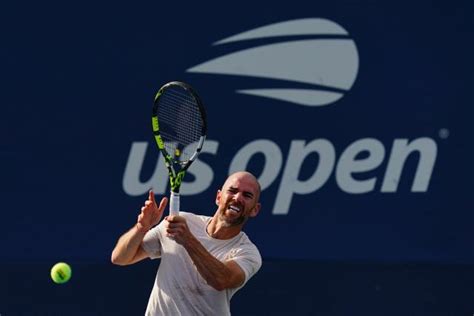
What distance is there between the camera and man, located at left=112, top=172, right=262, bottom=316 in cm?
635

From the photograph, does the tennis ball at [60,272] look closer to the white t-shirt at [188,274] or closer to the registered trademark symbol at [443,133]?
the white t-shirt at [188,274]

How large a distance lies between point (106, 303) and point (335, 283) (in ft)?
5.30

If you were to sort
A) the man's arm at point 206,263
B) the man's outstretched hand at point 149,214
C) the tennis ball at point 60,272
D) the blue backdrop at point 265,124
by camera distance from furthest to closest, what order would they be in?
the blue backdrop at point 265,124 → the tennis ball at point 60,272 → the man's outstretched hand at point 149,214 → the man's arm at point 206,263

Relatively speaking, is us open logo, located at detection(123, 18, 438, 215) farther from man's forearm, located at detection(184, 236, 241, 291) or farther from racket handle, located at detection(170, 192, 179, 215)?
racket handle, located at detection(170, 192, 179, 215)

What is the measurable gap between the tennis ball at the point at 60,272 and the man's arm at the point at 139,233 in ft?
5.84

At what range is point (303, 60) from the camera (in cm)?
887

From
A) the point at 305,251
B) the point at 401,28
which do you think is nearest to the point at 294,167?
the point at 305,251

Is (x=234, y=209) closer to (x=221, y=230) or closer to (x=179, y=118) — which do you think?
(x=221, y=230)

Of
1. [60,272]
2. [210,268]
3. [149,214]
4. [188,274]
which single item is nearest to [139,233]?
[149,214]

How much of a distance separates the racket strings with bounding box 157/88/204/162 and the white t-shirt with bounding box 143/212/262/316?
0.73 meters

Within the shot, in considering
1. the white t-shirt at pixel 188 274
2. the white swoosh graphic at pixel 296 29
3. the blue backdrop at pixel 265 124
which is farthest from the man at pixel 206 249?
the white swoosh graphic at pixel 296 29

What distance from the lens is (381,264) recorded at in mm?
8922

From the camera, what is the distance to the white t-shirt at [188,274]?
6.42 metres

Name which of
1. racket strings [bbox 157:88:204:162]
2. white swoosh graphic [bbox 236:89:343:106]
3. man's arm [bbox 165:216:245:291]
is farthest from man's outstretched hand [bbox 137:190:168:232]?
white swoosh graphic [bbox 236:89:343:106]
